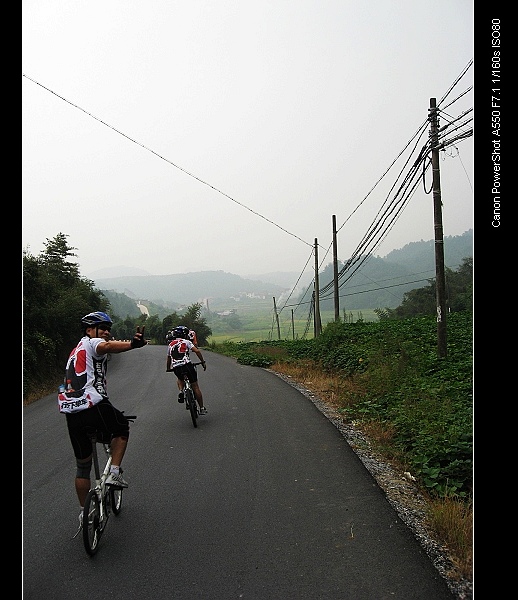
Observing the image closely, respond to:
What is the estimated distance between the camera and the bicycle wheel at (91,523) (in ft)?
10.8

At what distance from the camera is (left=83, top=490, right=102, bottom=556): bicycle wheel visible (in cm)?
329

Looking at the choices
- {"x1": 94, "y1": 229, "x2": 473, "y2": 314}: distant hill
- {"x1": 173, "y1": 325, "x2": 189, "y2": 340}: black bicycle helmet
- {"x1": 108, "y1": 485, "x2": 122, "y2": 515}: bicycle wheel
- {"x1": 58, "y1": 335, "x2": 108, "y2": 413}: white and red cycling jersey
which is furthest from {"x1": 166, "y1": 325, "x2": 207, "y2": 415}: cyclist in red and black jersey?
{"x1": 94, "y1": 229, "x2": 473, "y2": 314}: distant hill

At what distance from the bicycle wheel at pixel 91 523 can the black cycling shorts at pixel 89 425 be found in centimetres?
35

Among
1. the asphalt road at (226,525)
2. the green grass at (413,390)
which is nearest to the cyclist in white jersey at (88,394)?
the asphalt road at (226,525)

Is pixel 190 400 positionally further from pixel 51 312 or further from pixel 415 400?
pixel 415 400

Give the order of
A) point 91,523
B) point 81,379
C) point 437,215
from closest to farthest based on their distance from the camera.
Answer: point 91,523 < point 81,379 < point 437,215

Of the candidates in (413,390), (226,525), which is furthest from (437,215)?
(226,525)

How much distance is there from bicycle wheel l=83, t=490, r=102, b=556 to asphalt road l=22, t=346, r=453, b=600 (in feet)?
0.33

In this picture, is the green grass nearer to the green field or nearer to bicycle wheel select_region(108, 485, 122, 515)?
bicycle wheel select_region(108, 485, 122, 515)

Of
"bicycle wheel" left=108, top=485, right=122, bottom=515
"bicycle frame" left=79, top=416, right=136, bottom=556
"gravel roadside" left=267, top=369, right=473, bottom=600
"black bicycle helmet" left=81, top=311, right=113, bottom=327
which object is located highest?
"black bicycle helmet" left=81, top=311, right=113, bottom=327

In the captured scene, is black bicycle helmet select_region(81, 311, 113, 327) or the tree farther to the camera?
the tree

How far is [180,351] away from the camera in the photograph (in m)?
7.97

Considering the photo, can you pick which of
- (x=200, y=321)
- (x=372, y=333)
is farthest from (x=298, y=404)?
(x=200, y=321)

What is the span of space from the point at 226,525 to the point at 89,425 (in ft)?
4.28
